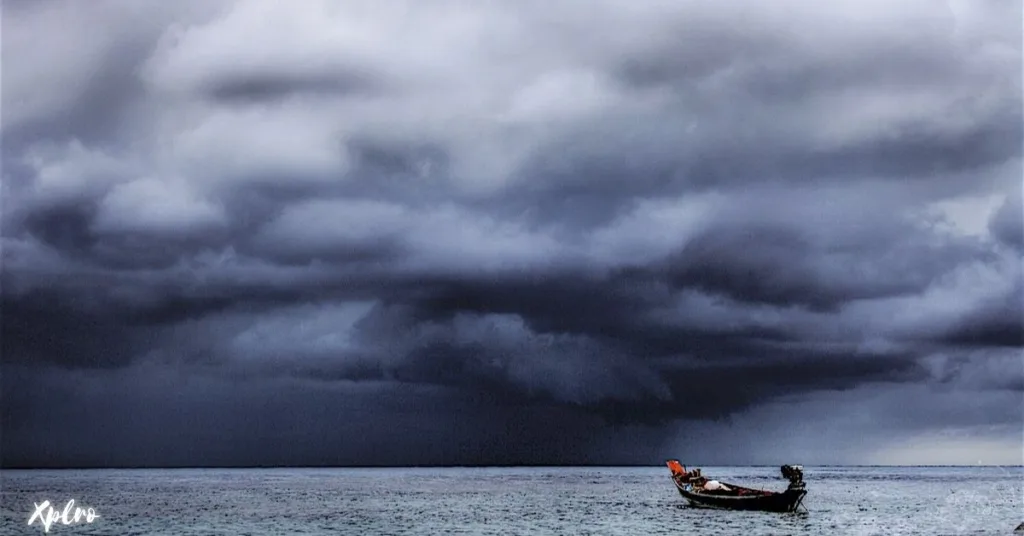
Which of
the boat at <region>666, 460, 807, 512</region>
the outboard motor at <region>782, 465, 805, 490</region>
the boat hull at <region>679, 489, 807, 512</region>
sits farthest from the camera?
the boat hull at <region>679, 489, 807, 512</region>

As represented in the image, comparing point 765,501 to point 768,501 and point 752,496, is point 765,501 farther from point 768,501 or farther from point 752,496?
point 752,496

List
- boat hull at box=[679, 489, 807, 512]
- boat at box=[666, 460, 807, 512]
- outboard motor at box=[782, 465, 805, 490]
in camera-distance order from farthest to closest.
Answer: boat hull at box=[679, 489, 807, 512], boat at box=[666, 460, 807, 512], outboard motor at box=[782, 465, 805, 490]

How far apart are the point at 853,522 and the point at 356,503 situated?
2439 inches

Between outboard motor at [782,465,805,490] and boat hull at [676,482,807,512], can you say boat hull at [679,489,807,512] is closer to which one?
boat hull at [676,482,807,512]

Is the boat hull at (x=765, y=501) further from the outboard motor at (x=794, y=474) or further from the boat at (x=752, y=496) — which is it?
the outboard motor at (x=794, y=474)

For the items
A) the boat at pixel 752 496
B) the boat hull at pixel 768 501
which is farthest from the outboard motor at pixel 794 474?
the boat hull at pixel 768 501

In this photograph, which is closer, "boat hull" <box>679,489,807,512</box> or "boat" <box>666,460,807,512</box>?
"boat" <box>666,460,807,512</box>

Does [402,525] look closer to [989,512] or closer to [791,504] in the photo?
[791,504]

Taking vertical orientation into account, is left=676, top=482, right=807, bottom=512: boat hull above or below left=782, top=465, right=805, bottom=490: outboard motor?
below

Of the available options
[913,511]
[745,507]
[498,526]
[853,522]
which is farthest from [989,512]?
[498,526]

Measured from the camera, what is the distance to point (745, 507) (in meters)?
95.4

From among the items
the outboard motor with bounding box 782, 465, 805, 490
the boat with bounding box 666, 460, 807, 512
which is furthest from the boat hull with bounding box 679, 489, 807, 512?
the outboard motor with bounding box 782, 465, 805, 490

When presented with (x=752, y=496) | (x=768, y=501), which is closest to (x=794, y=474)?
(x=768, y=501)

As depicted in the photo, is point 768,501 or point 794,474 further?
point 768,501
